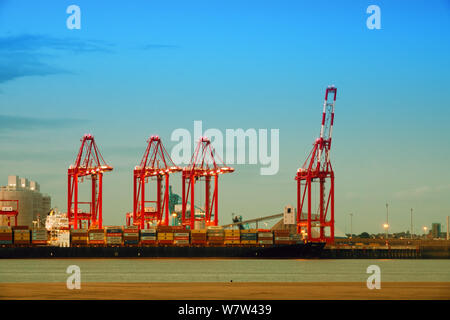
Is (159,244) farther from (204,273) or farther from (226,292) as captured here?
(226,292)

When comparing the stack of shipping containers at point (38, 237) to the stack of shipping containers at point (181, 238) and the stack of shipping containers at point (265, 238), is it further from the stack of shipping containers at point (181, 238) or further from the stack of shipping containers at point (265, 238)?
the stack of shipping containers at point (265, 238)

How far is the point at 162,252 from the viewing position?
363 feet

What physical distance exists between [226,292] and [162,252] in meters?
89.0

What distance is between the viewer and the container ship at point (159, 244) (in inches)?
4358

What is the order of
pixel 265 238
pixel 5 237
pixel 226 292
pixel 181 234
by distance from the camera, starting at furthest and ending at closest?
pixel 5 237 < pixel 265 238 < pixel 181 234 < pixel 226 292

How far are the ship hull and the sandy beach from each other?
8463cm

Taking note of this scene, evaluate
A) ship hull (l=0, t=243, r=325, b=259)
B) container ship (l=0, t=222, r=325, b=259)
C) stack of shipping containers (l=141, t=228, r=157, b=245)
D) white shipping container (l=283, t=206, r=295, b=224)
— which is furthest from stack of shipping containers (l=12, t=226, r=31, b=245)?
white shipping container (l=283, t=206, r=295, b=224)

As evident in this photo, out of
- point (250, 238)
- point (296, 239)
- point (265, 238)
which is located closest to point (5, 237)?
point (250, 238)

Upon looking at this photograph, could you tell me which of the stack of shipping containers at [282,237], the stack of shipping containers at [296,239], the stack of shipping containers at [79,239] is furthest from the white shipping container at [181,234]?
the stack of shipping containers at [296,239]
